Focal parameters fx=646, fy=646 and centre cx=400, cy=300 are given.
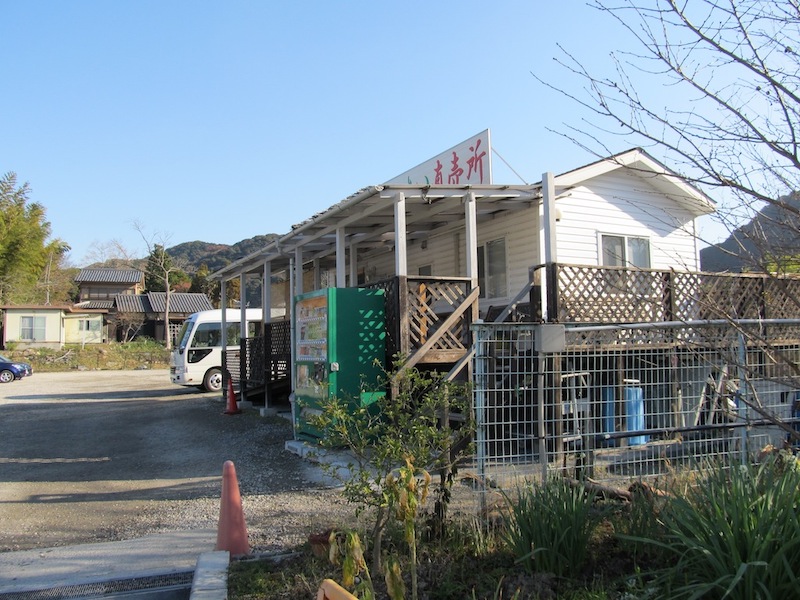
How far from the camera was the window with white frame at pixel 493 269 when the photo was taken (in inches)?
466

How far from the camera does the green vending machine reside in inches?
371

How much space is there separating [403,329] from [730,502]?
633 cm

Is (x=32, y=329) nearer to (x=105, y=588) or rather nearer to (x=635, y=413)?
(x=635, y=413)

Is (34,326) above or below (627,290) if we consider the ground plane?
above

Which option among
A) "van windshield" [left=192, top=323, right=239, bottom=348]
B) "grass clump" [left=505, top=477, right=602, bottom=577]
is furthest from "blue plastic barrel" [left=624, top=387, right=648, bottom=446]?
"van windshield" [left=192, top=323, right=239, bottom=348]

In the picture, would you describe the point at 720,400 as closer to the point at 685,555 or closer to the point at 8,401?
the point at 685,555

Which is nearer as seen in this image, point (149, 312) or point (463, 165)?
point (463, 165)

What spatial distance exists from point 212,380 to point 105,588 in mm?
17195

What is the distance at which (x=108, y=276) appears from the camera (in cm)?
6275

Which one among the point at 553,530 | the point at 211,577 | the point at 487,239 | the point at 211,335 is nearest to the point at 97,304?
the point at 211,335

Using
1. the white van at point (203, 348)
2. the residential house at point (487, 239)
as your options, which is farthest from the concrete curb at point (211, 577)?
the white van at point (203, 348)

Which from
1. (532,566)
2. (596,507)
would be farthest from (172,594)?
(596,507)

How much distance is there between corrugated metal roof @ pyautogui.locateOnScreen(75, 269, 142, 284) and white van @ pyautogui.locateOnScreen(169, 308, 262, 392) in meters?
45.1

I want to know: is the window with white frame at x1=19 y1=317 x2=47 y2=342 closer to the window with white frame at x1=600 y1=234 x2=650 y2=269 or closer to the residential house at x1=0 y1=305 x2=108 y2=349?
the residential house at x1=0 y1=305 x2=108 y2=349
